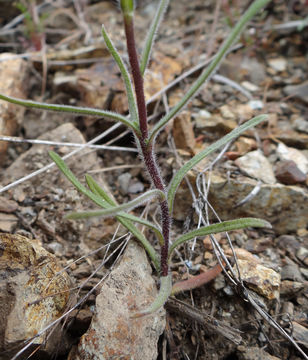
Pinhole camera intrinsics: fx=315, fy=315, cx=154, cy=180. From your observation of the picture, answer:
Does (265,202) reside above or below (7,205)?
below

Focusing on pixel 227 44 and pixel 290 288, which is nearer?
pixel 227 44

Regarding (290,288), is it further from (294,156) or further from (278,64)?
(278,64)

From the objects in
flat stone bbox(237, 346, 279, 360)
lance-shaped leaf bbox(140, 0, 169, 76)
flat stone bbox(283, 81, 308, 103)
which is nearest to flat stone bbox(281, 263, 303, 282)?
flat stone bbox(237, 346, 279, 360)

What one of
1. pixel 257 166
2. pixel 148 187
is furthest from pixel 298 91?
pixel 148 187

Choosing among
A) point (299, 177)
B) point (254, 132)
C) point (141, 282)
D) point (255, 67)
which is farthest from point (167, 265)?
point (255, 67)

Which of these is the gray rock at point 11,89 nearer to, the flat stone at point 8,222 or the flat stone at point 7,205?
the flat stone at point 7,205

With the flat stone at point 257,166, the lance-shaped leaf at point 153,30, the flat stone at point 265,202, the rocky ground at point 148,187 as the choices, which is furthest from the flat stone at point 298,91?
the lance-shaped leaf at point 153,30

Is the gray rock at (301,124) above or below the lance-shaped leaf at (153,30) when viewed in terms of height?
below

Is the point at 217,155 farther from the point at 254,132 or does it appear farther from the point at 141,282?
the point at 141,282
